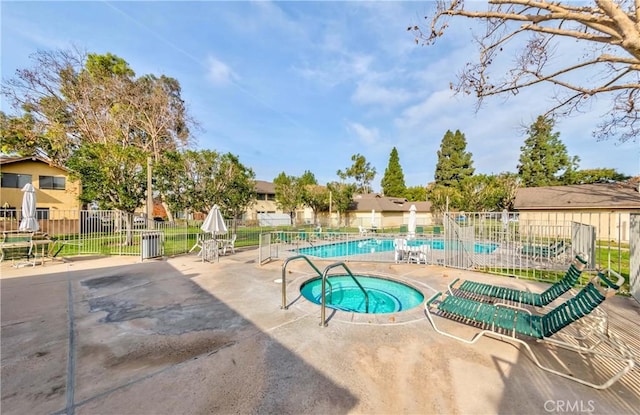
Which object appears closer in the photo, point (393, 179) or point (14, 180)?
point (14, 180)

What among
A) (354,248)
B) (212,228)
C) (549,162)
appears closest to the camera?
(212,228)

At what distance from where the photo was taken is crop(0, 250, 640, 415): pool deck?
8.18ft

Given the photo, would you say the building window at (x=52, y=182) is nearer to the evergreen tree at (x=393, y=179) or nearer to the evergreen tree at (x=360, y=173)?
the evergreen tree at (x=360, y=173)

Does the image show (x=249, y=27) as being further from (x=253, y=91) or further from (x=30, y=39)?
(x=30, y=39)

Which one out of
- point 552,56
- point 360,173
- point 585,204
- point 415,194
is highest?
point 360,173

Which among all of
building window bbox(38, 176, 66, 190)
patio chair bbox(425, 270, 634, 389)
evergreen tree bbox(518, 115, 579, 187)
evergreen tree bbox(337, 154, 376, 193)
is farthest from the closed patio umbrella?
evergreen tree bbox(518, 115, 579, 187)

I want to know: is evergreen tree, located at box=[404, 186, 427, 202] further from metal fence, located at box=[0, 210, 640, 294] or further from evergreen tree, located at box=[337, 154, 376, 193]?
metal fence, located at box=[0, 210, 640, 294]

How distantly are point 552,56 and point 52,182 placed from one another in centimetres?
3417

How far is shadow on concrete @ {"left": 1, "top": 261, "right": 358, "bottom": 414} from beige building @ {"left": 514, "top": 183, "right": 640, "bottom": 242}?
20735 mm

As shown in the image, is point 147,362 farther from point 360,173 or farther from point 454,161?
point 454,161

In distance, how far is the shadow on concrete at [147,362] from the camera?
8.18ft

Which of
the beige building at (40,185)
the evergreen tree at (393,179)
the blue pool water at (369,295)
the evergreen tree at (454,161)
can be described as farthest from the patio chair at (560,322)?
the evergreen tree at (393,179)

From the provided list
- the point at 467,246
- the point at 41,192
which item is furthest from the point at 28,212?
the point at 41,192

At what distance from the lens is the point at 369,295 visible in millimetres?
7188
